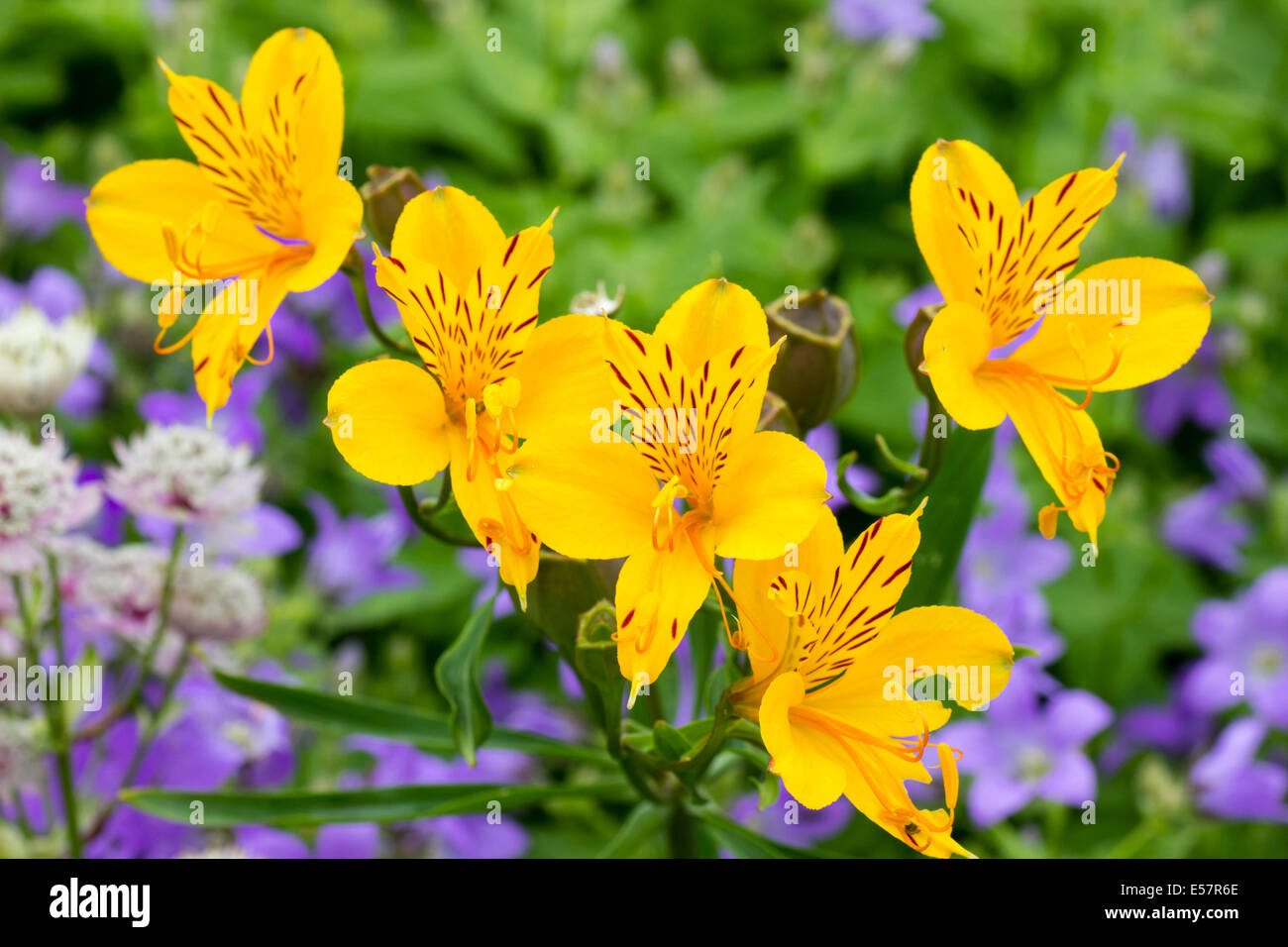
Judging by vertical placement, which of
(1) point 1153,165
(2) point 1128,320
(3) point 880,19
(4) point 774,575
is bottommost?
(4) point 774,575

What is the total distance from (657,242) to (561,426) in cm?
96

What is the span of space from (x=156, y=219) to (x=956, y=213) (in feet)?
1.17

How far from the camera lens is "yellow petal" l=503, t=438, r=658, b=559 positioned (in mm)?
463

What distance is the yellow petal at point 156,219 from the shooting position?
0.56 meters

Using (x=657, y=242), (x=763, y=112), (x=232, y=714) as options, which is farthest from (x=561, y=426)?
(x=763, y=112)

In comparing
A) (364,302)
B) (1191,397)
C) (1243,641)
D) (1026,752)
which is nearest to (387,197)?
(364,302)

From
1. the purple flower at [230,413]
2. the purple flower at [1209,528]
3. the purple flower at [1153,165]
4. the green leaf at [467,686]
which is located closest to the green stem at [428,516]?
the green leaf at [467,686]

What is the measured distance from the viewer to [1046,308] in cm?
53

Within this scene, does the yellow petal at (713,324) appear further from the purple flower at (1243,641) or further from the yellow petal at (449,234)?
the purple flower at (1243,641)

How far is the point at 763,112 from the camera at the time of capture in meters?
1.51

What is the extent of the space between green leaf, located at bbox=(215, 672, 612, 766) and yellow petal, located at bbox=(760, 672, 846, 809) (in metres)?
0.21

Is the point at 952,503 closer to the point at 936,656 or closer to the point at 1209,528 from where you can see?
the point at 936,656

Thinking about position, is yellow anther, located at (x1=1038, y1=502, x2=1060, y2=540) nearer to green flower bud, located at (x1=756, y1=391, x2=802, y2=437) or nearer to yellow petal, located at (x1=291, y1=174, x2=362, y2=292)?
green flower bud, located at (x1=756, y1=391, x2=802, y2=437)

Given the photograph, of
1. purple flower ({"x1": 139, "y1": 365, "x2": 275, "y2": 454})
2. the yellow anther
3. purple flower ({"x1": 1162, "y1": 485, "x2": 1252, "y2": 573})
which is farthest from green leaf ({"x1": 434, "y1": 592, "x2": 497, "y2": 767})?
purple flower ({"x1": 1162, "y1": 485, "x2": 1252, "y2": 573})
